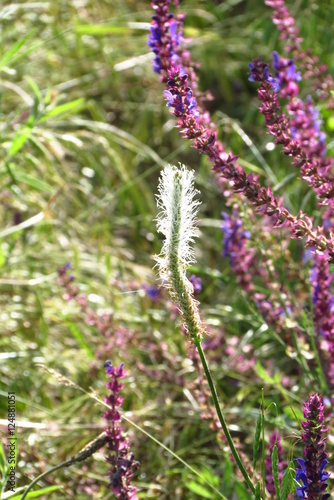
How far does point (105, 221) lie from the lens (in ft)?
10.1

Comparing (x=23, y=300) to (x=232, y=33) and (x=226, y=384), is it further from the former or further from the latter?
(x=232, y=33)

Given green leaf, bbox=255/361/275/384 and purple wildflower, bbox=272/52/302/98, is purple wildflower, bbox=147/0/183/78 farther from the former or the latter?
green leaf, bbox=255/361/275/384

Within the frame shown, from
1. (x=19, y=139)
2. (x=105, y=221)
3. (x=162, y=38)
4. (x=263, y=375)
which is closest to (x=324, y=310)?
(x=263, y=375)

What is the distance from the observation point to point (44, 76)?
369cm

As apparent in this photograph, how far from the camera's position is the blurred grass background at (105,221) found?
217 cm

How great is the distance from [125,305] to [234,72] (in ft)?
5.26

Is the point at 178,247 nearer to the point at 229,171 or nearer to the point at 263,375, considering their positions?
the point at 229,171

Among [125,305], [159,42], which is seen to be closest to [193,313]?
[159,42]

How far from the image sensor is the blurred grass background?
217cm

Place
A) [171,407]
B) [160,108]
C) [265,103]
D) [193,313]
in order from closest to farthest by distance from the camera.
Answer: [193,313] → [265,103] → [171,407] → [160,108]

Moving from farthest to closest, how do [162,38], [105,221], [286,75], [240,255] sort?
[105,221] < [240,255] < [286,75] < [162,38]

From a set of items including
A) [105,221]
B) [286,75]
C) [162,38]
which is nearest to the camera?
[162,38]

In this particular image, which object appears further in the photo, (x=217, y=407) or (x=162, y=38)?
(x=162, y=38)

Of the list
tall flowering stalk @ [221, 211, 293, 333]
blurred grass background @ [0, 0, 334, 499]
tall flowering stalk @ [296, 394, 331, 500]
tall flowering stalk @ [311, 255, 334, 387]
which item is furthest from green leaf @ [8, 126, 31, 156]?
tall flowering stalk @ [296, 394, 331, 500]
